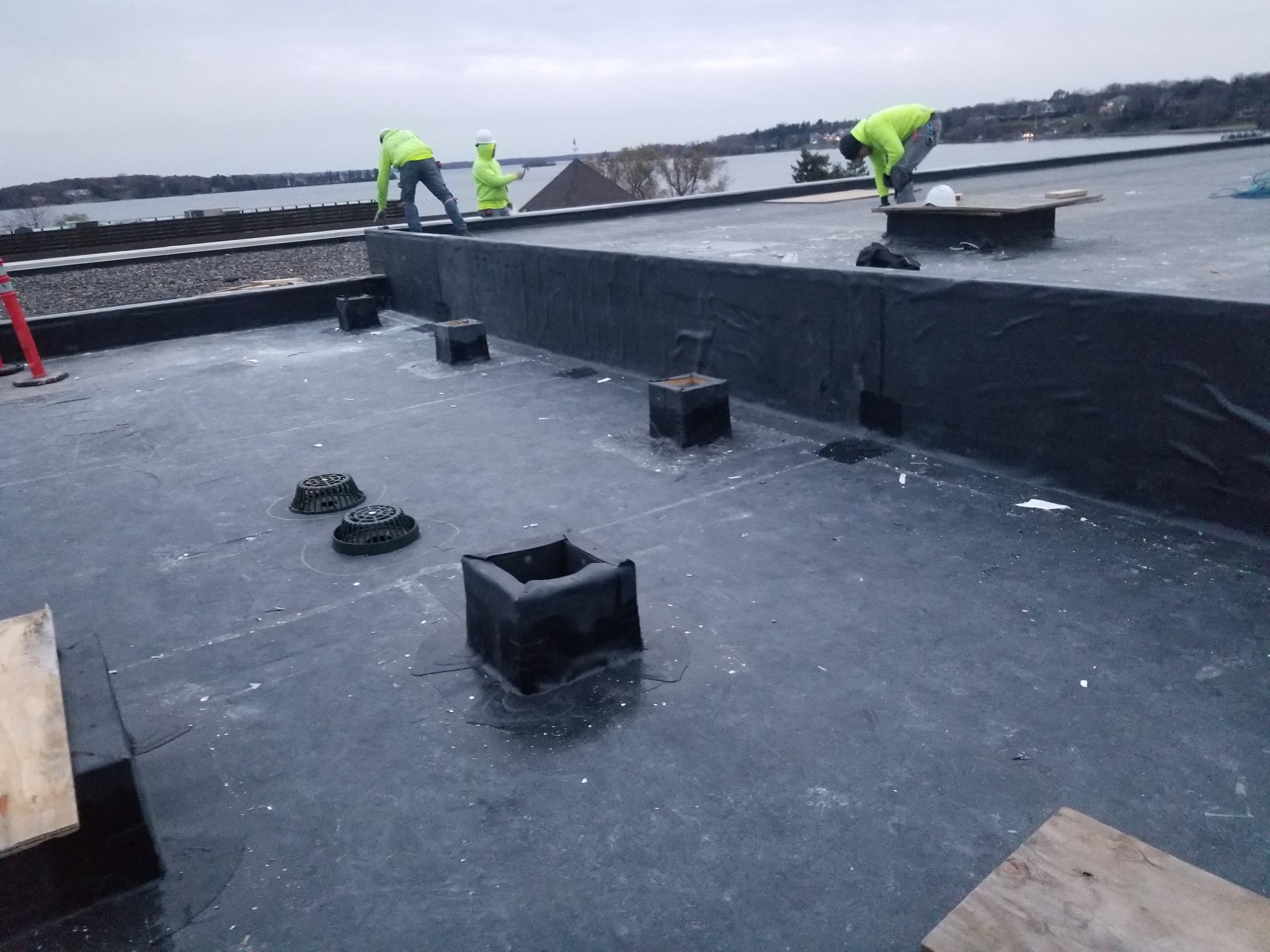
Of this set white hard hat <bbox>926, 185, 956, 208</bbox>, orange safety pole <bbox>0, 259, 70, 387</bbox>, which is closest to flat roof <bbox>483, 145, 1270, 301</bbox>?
white hard hat <bbox>926, 185, 956, 208</bbox>

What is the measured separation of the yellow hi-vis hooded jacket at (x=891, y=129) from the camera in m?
12.6

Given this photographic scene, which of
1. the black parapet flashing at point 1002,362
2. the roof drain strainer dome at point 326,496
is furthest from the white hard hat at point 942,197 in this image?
the roof drain strainer dome at point 326,496

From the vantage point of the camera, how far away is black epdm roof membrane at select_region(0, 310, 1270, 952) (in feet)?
8.15

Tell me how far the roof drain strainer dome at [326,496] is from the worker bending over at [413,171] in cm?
938

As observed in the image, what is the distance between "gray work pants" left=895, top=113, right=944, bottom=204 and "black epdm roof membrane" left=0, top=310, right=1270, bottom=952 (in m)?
8.34

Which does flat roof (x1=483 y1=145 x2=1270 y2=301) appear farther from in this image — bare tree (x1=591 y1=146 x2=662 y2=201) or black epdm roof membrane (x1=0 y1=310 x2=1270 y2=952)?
bare tree (x1=591 y1=146 x2=662 y2=201)

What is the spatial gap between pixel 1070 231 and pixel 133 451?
391 inches

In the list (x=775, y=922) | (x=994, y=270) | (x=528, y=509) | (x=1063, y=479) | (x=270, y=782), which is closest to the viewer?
(x=775, y=922)

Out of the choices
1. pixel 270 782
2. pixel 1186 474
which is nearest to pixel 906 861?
pixel 270 782

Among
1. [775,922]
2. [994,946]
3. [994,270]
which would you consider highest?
[994,270]

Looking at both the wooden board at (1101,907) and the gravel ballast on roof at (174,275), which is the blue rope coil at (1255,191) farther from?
the gravel ballast on roof at (174,275)

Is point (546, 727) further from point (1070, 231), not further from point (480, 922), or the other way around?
point (1070, 231)

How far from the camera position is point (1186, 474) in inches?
171

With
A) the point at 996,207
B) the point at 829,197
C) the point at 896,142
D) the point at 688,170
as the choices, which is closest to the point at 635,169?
the point at 688,170
